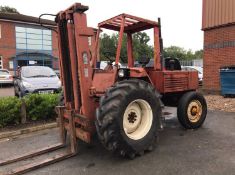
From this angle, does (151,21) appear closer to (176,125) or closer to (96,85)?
(96,85)

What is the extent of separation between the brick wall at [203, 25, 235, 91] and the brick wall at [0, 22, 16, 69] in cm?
2517

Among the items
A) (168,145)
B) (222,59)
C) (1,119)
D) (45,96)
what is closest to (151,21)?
(168,145)

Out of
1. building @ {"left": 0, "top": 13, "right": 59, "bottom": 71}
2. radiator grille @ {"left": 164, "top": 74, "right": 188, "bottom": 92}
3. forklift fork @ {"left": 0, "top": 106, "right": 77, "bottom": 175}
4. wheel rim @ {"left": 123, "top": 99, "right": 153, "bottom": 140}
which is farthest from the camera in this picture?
building @ {"left": 0, "top": 13, "right": 59, "bottom": 71}

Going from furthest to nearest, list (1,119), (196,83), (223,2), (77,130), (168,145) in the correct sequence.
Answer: (223,2) < (196,83) < (1,119) < (168,145) < (77,130)

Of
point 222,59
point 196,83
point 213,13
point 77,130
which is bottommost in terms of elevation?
point 77,130

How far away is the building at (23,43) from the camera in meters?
32.1

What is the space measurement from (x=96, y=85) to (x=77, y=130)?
3.19 ft

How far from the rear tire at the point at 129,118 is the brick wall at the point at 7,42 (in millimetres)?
29896

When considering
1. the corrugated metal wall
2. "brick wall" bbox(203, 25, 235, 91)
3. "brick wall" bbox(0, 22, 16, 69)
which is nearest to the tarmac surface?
"brick wall" bbox(203, 25, 235, 91)

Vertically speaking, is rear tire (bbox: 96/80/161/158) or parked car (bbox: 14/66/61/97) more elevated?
parked car (bbox: 14/66/61/97)

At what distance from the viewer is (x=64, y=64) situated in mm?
5398

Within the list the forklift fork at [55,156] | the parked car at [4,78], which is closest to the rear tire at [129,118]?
the forklift fork at [55,156]

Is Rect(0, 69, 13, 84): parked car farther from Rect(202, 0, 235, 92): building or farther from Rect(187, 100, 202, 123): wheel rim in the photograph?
Rect(187, 100, 202, 123): wheel rim

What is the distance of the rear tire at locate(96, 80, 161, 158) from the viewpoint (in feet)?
15.3
